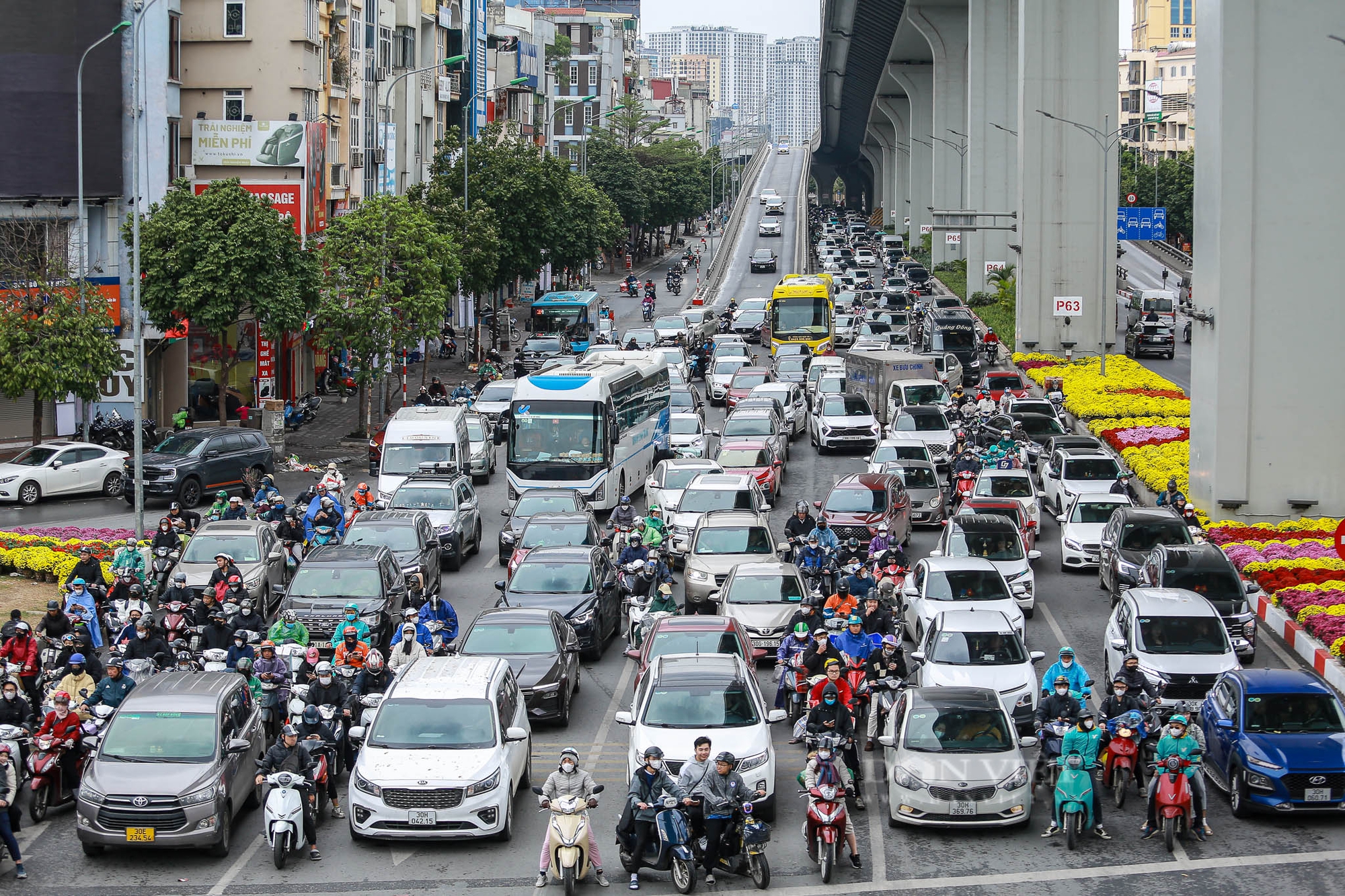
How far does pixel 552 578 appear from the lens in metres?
24.1

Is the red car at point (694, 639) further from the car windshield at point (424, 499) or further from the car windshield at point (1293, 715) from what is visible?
the car windshield at point (424, 499)

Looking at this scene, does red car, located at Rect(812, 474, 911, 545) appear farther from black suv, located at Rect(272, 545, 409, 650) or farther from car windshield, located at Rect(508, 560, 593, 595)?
black suv, located at Rect(272, 545, 409, 650)

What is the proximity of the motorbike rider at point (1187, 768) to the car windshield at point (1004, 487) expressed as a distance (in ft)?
50.4

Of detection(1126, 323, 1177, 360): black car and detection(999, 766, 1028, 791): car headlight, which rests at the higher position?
detection(1126, 323, 1177, 360): black car

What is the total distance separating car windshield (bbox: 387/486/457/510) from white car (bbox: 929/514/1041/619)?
933cm

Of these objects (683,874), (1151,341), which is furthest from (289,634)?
(1151,341)

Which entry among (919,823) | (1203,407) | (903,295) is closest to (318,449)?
(1203,407)

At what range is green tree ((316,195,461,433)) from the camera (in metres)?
45.8

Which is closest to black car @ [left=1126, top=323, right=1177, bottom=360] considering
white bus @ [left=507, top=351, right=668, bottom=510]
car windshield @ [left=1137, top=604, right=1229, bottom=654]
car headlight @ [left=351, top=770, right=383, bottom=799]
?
white bus @ [left=507, top=351, right=668, bottom=510]

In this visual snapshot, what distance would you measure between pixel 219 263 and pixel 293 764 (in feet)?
97.5

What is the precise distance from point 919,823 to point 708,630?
4549 mm

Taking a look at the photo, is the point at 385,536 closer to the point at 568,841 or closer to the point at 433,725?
the point at 433,725

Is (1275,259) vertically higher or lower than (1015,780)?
higher

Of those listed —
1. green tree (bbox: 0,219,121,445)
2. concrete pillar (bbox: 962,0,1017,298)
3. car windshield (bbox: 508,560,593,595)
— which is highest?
concrete pillar (bbox: 962,0,1017,298)
